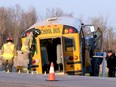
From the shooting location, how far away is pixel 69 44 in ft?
60.3

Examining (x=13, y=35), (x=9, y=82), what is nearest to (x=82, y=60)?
(x=9, y=82)

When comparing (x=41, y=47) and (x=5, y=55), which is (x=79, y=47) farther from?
(x=5, y=55)

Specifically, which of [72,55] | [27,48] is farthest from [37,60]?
[72,55]

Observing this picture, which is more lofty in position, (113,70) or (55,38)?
(55,38)

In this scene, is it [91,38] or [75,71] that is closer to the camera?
[75,71]

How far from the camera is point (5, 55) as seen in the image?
1839 cm

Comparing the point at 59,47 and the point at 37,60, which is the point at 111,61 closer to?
the point at 59,47

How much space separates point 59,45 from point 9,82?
287 inches

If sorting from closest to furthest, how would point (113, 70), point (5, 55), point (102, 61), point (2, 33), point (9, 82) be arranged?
point (9, 82) < point (5, 55) < point (113, 70) < point (102, 61) < point (2, 33)

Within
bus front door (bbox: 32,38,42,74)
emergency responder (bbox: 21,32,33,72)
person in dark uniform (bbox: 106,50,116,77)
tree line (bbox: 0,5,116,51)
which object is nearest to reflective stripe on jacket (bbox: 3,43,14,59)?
emergency responder (bbox: 21,32,33,72)

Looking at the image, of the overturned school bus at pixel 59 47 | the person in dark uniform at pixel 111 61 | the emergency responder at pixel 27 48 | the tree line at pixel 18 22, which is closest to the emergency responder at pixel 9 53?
the emergency responder at pixel 27 48

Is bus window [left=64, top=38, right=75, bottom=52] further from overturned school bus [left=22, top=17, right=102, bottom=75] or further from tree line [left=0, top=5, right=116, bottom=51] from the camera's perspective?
tree line [left=0, top=5, right=116, bottom=51]

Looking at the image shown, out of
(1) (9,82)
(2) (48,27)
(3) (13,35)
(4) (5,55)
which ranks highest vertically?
(3) (13,35)

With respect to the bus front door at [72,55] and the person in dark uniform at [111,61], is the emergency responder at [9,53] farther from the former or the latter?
the person in dark uniform at [111,61]
